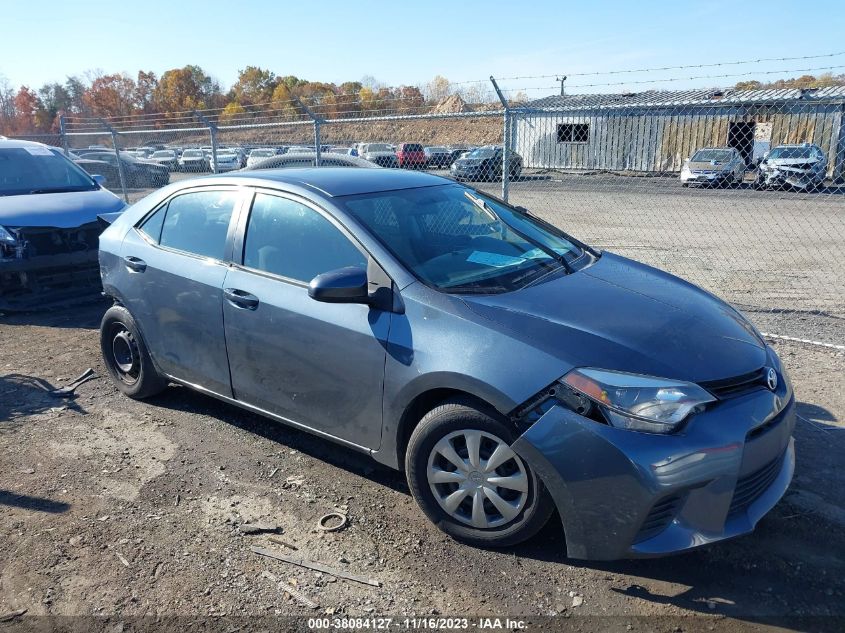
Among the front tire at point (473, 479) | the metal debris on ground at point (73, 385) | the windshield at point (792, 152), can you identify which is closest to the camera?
the front tire at point (473, 479)

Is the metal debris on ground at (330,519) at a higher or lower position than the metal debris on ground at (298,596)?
higher

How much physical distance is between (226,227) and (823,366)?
4.53 metres

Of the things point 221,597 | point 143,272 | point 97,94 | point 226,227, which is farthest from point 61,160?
point 97,94

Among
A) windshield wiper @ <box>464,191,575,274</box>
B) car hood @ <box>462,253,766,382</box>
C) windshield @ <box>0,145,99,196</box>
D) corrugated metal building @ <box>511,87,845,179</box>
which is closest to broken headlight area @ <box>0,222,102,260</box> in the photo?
windshield @ <box>0,145,99,196</box>

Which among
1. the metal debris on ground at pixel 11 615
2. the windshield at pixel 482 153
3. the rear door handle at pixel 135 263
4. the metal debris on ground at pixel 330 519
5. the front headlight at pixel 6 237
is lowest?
the metal debris on ground at pixel 11 615

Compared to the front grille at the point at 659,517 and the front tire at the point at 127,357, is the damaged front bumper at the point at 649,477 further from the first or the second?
the front tire at the point at 127,357

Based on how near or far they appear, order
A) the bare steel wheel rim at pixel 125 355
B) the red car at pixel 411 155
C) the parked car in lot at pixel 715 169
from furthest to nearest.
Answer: the red car at pixel 411 155 < the parked car in lot at pixel 715 169 < the bare steel wheel rim at pixel 125 355

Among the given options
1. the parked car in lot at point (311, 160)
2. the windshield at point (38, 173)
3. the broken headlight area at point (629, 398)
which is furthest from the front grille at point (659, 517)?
the parked car in lot at point (311, 160)

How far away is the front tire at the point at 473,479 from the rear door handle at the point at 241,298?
124 cm

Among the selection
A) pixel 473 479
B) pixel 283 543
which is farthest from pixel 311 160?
pixel 473 479

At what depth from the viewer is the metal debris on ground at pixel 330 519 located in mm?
3258

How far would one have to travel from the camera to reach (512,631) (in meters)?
2.56

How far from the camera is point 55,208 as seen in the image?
7.18 meters

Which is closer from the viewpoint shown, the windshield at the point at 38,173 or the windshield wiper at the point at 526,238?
the windshield wiper at the point at 526,238
